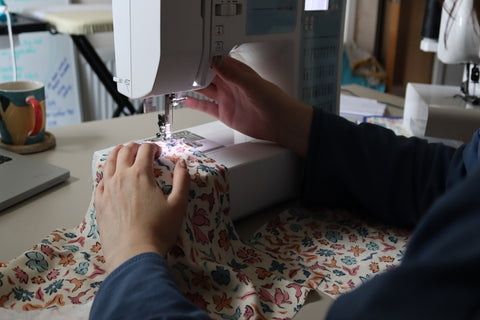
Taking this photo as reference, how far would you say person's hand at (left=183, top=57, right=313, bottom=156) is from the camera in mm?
1001

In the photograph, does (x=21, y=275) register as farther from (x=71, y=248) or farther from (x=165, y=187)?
(x=165, y=187)

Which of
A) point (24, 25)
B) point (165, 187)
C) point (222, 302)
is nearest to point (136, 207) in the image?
point (165, 187)

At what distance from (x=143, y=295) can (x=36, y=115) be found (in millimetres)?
798

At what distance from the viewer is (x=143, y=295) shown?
59 cm

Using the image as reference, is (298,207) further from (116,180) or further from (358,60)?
(358,60)

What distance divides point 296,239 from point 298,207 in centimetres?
13

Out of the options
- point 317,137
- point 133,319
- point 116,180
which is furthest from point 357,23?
point 133,319

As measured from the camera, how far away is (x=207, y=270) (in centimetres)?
75

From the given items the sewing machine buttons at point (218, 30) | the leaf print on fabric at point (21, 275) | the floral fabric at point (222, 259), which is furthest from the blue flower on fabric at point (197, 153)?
the leaf print on fabric at point (21, 275)

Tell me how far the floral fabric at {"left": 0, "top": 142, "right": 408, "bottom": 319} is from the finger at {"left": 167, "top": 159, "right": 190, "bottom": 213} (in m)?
0.02

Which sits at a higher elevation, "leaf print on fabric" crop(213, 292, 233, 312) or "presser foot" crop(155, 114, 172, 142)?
"presser foot" crop(155, 114, 172, 142)

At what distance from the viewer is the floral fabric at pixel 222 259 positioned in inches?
28.9

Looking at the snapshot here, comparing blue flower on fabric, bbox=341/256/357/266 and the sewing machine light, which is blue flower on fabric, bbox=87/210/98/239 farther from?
the sewing machine light

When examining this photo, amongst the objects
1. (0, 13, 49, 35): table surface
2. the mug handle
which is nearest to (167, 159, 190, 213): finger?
the mug handle
